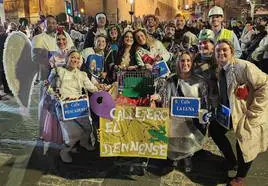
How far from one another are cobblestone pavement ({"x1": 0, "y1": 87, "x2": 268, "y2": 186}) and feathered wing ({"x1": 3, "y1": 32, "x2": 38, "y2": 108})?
883mm

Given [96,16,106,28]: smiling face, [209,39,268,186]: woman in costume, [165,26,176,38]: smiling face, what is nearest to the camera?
[209,39,268,186]: woman in costume

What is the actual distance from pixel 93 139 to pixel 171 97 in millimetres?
1424

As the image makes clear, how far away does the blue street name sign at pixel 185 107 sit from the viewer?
3941mm

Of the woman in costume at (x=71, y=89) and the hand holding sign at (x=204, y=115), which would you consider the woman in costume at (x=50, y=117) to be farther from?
the hand holding sign at (x=204, y=115)

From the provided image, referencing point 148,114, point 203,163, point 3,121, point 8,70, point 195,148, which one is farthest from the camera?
point 3,121

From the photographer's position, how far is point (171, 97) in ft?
13.3

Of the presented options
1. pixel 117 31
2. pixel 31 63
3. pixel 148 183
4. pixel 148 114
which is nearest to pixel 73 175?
pixel 148 183

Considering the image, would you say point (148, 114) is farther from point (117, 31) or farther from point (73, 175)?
point (117, 31)

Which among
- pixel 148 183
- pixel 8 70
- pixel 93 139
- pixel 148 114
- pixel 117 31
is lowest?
pixel 148 183

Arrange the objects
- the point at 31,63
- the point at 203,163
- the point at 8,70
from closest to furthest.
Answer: the point at 203,163 → the point at 8,70 → the point at 31,63

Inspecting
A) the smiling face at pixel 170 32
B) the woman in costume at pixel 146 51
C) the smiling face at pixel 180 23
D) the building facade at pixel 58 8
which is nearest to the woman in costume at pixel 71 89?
the woman in costume at pixel 146 51

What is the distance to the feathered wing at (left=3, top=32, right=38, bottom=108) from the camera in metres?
5.28

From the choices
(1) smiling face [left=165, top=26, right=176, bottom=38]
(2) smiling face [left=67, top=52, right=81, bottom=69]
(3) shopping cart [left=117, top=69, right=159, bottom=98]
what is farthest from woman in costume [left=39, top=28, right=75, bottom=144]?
(1) smiling face [left=165, top=26, right=176, bottom=38]

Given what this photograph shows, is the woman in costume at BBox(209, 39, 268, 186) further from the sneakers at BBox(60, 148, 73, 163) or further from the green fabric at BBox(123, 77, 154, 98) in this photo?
the sneakers at BBox(60, 148, 73, 163)
